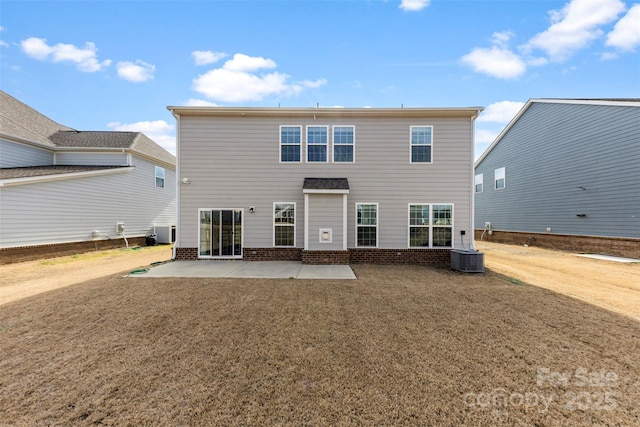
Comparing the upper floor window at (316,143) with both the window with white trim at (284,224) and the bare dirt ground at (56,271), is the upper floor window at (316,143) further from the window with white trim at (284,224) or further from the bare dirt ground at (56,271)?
the bare dirt ground at (56,271)

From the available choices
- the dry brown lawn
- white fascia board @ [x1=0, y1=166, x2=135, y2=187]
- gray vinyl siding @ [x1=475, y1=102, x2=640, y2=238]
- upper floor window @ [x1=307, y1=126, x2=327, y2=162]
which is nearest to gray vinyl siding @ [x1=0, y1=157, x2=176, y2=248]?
white fascia board @ [x1=0, y1=166, x2=135, y2=187]

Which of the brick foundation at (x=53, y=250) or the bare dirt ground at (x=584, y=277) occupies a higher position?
the brick foundation at (x=53, y=250)

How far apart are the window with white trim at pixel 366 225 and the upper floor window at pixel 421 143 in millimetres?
2595

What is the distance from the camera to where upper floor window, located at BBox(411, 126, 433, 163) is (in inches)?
395

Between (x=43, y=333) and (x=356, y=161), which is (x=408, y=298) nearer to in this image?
Answer: (x=356, y=161)

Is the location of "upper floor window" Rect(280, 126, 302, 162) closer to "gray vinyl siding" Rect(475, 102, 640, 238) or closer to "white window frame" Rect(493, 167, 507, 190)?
"gray vinyl siding" Rect(475, 102, 640, 238)

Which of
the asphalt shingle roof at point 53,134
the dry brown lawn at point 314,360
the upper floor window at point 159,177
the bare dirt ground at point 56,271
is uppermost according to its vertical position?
the asphalt shingle roof at point 53,134

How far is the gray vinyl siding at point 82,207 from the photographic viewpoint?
9.54 meters

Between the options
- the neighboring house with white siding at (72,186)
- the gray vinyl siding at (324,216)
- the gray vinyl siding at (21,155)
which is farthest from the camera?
the gray vinyl siding at (21,155)

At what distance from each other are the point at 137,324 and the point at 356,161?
27.9ft

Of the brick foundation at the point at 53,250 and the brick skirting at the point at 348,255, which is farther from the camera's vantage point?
the brick skirting at the point at 348,255

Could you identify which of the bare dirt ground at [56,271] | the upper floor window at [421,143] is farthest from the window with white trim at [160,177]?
the upper floor window at [421,143]

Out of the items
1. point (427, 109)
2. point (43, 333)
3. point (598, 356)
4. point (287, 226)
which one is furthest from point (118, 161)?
point (598, 356)

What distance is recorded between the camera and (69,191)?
11.4 meters
